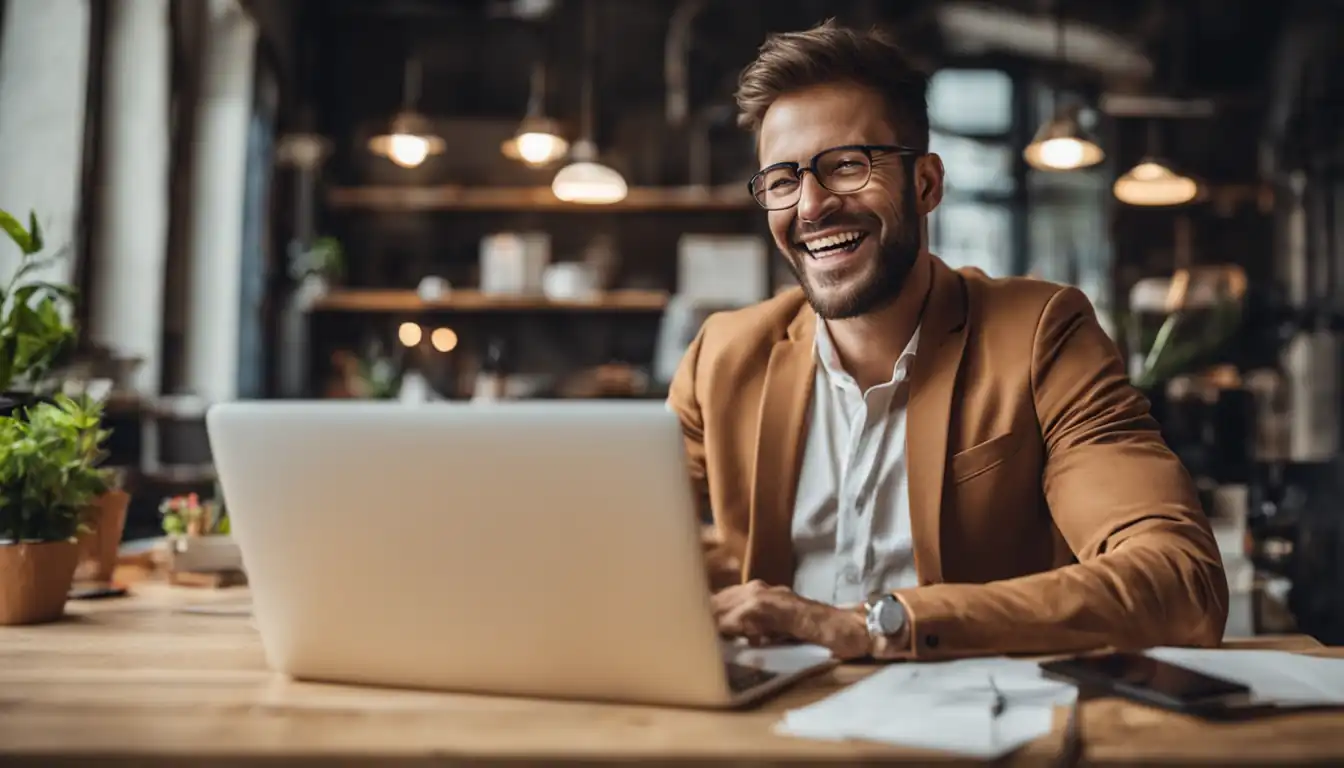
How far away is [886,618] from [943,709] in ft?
0.68

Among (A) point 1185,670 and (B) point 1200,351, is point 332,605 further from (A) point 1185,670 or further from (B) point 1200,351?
(B) point 1200,351

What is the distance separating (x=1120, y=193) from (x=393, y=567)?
4.83m

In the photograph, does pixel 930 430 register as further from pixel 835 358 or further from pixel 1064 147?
pixel 1064 147

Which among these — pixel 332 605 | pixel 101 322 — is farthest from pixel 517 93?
pixel 332 605

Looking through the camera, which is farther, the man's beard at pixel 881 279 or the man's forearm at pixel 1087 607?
the man's beard at pixel 881 279

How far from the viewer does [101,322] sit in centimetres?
446

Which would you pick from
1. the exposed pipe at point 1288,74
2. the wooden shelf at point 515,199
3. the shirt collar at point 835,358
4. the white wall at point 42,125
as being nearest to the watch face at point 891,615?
the shirt collar at point 835,358

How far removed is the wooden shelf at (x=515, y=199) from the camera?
20.6 feet

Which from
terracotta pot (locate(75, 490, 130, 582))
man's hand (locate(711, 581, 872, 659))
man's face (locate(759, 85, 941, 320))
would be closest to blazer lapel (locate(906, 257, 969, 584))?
man's face (locate(759, 85, 941, 320))

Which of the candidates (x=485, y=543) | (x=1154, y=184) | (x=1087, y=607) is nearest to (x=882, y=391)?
(x=1087, y=607)

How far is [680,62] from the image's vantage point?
6.53 metres

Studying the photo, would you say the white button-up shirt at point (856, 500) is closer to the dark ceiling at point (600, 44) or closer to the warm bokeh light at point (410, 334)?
the warm bokeh light at point (410, 334)

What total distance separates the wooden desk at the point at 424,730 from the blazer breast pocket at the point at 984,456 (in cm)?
53

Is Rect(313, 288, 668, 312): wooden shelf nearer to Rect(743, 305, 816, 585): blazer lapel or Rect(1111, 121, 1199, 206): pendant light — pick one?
Rect(1111, 121, 1199, 206): pendant light
